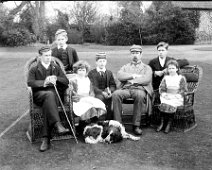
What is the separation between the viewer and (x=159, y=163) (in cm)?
418

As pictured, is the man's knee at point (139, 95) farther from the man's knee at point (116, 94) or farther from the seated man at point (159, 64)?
the seated man at point (159, 64)

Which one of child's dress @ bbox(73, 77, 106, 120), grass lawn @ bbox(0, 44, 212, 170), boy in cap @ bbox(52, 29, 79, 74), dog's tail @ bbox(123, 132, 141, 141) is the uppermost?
boy in cap @ bbox(52, 29, 79, 74)

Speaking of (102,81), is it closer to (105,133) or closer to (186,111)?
(105,133)

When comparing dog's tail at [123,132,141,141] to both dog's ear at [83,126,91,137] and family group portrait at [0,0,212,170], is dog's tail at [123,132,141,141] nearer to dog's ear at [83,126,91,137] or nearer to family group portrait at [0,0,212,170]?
family group portrait at [0,0,212,170]

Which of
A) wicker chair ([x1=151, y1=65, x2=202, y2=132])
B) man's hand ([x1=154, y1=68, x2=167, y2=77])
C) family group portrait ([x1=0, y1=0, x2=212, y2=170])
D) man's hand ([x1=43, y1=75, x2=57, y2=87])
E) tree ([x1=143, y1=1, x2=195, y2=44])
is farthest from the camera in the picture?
tree ([x1=143, y1=1, x2=195, y2=44])

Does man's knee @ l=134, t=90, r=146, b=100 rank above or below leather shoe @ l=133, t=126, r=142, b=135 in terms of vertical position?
above

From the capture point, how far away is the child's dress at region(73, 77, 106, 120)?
5125 mm

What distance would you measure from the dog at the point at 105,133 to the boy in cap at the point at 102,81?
26.4 inches

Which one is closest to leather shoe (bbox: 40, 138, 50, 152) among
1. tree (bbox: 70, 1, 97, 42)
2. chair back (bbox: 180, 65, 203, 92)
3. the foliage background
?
chair back (bbox: 180, 65, 203, 92)

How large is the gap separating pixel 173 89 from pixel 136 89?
1.88ft

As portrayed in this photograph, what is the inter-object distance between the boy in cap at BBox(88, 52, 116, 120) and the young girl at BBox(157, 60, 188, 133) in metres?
0.81

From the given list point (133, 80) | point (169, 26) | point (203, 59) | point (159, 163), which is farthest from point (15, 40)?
point (159, 163)

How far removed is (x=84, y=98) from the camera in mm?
→ 5309

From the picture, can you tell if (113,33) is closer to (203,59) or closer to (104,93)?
(203,59)
